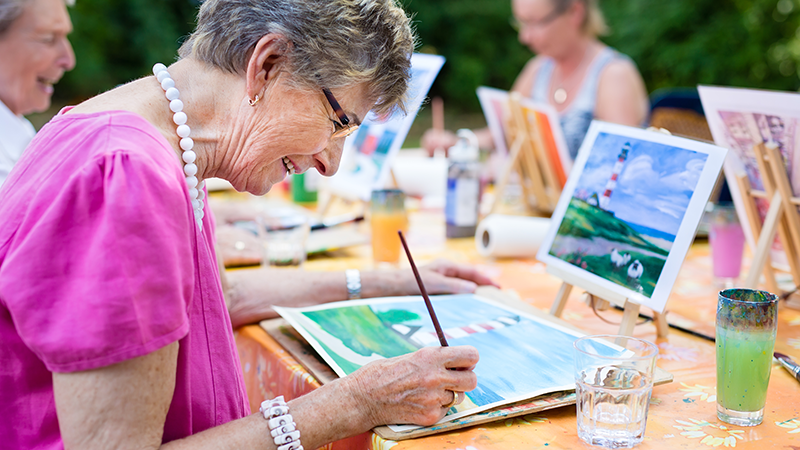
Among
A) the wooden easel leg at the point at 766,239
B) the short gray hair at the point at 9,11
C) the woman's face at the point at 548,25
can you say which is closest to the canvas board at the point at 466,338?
the wooden easel leg at the point at 766,239

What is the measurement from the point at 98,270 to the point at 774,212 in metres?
1.30

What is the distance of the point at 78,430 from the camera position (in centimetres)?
75

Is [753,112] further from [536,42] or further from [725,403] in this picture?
[536,42]

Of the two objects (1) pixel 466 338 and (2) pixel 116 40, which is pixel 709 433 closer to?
(1) pixel 466 338

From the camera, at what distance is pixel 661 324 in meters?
1.30

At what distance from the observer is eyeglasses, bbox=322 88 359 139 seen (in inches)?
40.9

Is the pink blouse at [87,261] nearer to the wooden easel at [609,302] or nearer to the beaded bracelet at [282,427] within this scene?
the beaded bracelet at [282,427]

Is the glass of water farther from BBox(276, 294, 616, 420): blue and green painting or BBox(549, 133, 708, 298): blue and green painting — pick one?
BBox(549, 133, 708, 298): blue and green painting

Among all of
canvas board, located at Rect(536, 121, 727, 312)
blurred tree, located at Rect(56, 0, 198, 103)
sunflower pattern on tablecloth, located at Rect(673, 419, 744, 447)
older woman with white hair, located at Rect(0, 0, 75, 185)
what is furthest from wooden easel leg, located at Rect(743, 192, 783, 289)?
blurred tree, located at Rect(56, 0, 198, 103)

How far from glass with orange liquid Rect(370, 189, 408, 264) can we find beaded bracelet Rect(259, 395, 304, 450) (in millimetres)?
969

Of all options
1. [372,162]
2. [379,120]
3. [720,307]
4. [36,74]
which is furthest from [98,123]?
[36,74]

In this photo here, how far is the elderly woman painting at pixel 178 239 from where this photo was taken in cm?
75

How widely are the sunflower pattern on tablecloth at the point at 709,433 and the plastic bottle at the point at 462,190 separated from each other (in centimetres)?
123

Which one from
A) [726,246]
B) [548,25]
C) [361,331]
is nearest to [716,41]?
[548,25]
